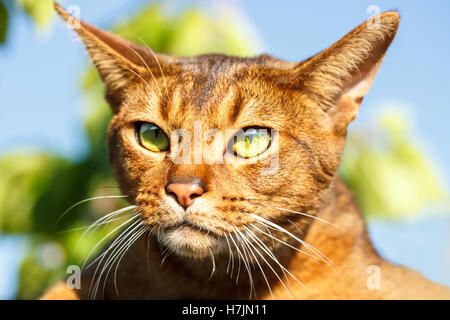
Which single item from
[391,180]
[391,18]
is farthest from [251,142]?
[391,180]


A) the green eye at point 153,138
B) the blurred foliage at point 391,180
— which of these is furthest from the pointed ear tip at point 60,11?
the blurred foliage at point 391,180

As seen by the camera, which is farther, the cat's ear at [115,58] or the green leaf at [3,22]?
the cat's ear at [115,58]

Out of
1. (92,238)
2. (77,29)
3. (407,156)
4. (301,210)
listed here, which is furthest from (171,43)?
(301,210)

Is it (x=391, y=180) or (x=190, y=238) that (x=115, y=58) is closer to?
(x=190, y=238)

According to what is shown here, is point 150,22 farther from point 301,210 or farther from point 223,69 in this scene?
point 301,210

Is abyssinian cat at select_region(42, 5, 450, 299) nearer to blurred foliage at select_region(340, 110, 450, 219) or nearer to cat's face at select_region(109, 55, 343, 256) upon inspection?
cat's face at select_region(109, 55, 343, 256)

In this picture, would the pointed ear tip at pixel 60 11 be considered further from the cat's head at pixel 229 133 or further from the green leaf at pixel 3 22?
the green leaf at pixel 3 22
